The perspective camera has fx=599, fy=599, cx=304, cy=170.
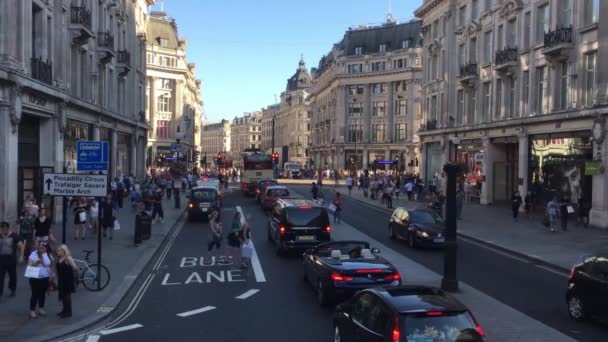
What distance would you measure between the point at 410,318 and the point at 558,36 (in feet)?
94.9

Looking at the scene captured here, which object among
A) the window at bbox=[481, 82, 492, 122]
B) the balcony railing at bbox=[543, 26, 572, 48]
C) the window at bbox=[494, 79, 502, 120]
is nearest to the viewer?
the balcony railing at bbox=[543, 26, 572, 48]

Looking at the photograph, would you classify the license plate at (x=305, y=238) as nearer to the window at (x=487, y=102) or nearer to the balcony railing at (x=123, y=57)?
the window at (x=487, y=102)

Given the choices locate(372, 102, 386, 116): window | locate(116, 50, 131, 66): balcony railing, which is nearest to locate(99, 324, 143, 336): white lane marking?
locate(116, 50, 131, 66): balcony railing

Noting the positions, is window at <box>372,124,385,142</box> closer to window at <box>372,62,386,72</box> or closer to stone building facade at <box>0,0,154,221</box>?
window at <box>372,62,386,72</box>

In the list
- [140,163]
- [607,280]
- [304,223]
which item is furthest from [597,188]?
[140,163]

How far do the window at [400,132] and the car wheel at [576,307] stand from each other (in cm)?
8246

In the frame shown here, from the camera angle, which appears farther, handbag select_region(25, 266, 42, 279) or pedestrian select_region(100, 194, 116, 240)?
pedestrian select_region(100, 194, 116, 240)

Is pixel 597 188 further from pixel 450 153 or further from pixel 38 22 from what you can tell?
pixel 38 22

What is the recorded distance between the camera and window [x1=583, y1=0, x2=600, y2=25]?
29892mm

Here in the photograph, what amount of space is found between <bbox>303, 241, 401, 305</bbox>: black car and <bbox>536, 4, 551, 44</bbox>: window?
87.5 ft

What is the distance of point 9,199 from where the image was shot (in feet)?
73.5

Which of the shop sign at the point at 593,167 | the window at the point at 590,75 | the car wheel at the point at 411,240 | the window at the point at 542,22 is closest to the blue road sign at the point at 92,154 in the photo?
the car wheel at the point at 411,240

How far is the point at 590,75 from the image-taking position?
30.5 m

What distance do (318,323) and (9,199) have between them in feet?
51.4
